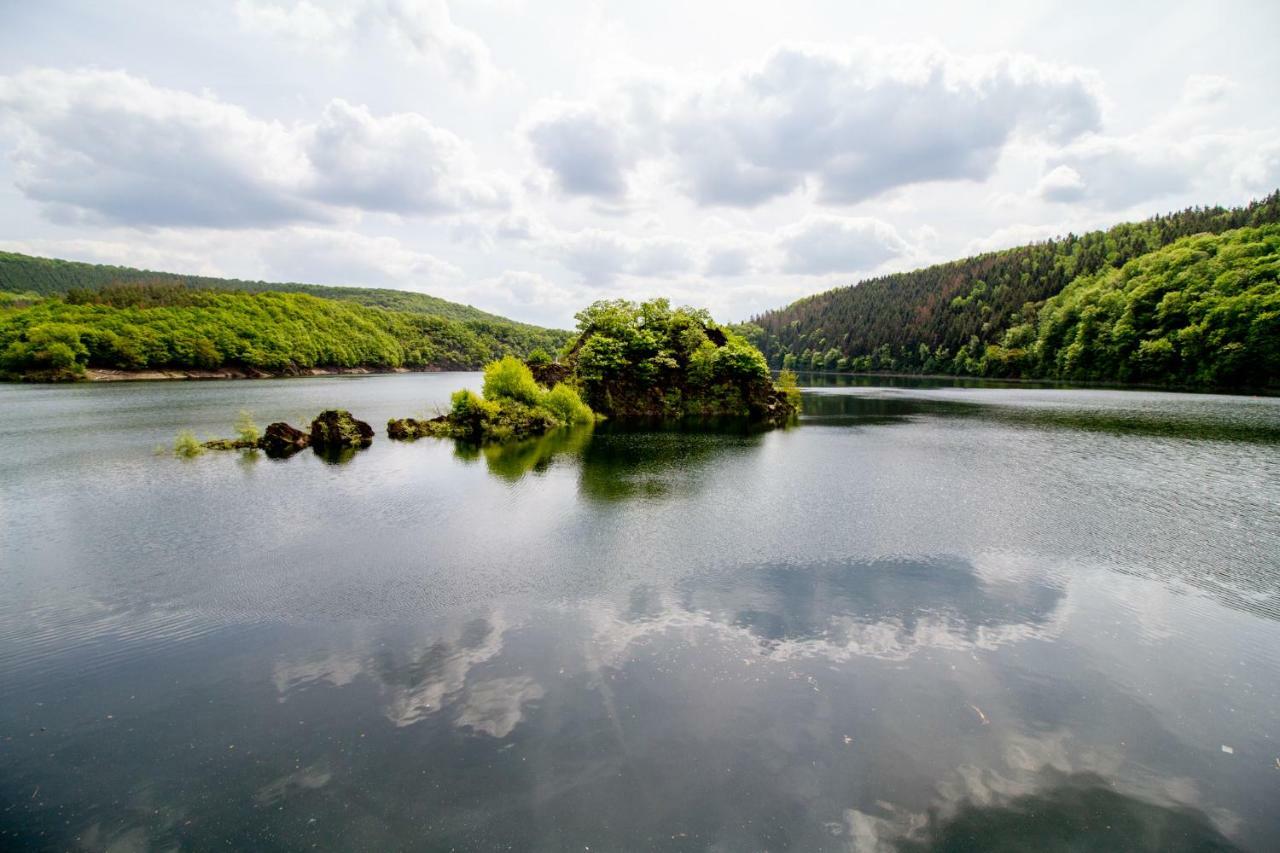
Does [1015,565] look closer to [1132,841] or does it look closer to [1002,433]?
[1132,841]

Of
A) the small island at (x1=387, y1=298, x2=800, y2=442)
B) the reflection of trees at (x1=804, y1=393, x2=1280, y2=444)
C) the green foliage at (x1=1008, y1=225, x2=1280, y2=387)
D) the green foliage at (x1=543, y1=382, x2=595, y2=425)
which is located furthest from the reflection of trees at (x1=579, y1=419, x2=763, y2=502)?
the green foliage at (x1=1008, y1=225, x2=1280, y2=387)

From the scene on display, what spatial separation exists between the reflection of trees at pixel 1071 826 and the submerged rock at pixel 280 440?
127 ft

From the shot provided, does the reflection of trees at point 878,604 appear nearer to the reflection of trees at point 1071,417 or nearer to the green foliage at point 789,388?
the reflection of trees at point 1071,417

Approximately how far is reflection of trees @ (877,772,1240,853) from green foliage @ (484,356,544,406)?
43521 millimetres

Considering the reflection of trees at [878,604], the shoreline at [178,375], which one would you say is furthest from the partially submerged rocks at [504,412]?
the shoreline at [178,375]

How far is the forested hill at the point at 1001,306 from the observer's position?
410 ft

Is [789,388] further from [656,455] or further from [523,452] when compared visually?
[523,452]

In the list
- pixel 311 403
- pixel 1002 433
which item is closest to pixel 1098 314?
pixel 1002 433

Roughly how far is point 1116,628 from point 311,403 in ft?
245

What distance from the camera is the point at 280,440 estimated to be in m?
35.6

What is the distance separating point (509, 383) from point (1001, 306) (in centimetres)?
14992

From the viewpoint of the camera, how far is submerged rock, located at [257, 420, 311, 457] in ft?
116

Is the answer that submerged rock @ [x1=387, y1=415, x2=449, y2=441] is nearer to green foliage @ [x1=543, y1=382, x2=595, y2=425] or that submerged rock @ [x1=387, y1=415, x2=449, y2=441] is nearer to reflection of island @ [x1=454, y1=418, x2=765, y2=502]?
reflection of island @ [x1=454, y1=418, x2=765, y2=502]

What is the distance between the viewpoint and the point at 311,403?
6631 cm
